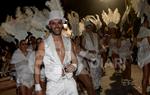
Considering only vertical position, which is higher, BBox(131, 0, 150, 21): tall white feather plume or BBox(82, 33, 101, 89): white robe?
BBox(131, 0, 150, 21): tall white feather plume

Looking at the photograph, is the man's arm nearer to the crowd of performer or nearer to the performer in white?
the crowd of performer

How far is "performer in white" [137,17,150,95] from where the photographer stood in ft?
31.8

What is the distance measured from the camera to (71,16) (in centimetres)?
1241

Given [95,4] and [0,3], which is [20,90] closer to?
[0,3]

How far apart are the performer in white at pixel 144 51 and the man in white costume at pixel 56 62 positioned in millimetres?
3243

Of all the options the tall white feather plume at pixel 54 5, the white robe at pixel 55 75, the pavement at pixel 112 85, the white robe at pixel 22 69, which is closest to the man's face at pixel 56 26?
the white robe at pixel 55 75

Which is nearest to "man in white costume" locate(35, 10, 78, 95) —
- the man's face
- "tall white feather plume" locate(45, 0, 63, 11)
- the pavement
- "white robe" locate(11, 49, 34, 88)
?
the man's face

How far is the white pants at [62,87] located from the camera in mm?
6629

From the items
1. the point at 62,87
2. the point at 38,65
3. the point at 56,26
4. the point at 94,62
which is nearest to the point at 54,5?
the point at 56,26

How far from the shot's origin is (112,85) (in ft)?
40.9

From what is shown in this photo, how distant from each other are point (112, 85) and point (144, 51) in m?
2.77

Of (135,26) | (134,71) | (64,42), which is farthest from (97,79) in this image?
(135,26)

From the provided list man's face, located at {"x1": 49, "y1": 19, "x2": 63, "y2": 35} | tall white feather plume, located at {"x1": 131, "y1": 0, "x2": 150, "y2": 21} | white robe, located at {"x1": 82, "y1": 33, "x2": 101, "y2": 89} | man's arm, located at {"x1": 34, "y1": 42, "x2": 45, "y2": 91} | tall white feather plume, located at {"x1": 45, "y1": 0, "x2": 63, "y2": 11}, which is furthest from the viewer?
white robe, located at {"x1": 82, "y1": 33, "x2": 101, "y2": 89}

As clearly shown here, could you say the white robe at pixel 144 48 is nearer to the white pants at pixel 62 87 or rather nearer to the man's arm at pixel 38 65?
the white pants at pixel 62 87
